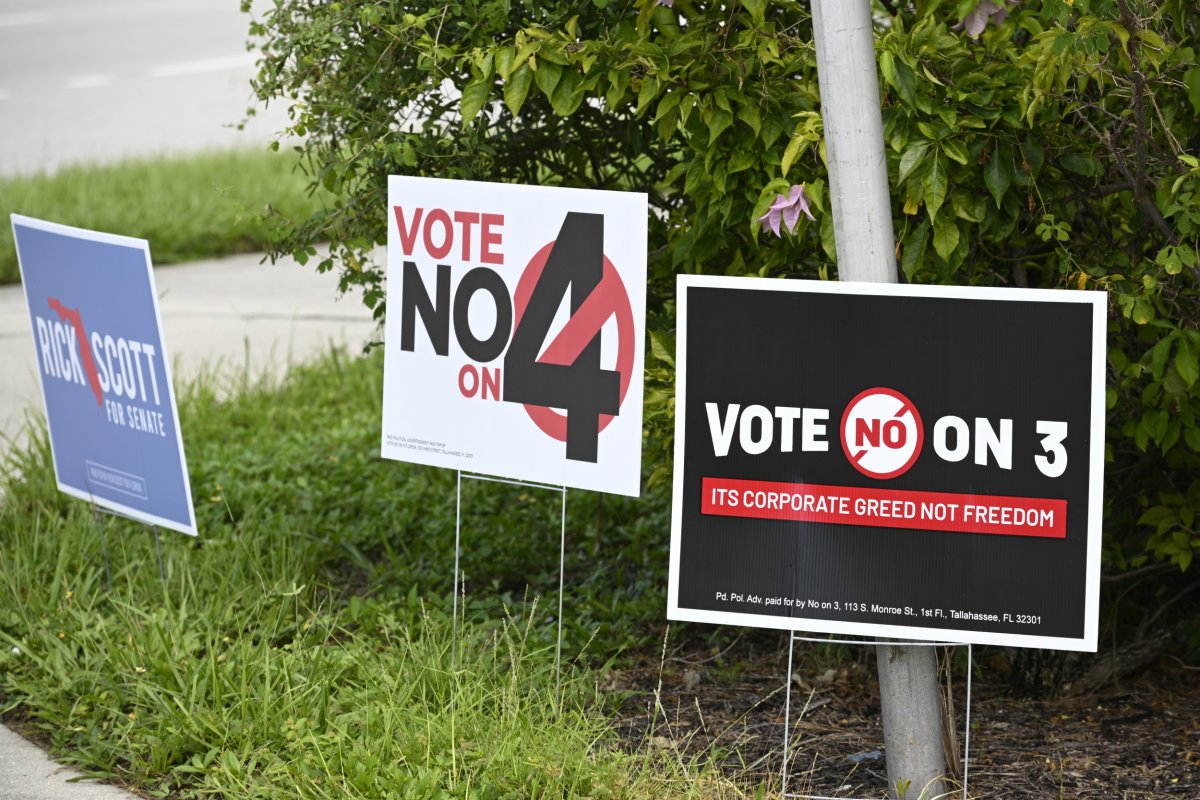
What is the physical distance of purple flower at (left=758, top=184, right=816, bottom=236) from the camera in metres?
3.28

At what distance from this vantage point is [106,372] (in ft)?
14.0

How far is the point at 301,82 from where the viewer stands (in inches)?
164

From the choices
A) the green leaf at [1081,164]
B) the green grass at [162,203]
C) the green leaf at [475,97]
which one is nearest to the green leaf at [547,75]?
the green leaf at [475,97]

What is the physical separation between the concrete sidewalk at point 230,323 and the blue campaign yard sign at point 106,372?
4.83ft

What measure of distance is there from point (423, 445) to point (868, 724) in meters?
1.35

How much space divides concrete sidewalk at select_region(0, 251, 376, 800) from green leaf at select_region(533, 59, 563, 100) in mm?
3274

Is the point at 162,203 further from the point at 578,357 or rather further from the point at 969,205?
the point at 969,205

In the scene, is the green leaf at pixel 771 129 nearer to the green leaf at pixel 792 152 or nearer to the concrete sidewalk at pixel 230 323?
the green leaf at pixel 792 152

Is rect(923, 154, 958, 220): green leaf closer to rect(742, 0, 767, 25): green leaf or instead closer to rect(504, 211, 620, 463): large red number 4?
rect(742, 0, 767, 25): green leaf

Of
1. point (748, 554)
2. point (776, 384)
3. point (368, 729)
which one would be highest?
point (776, 384)

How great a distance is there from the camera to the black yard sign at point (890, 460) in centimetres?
310

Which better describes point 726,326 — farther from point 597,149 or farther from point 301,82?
point 301,82


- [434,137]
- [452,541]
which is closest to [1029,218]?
[434,137]

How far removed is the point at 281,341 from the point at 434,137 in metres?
3.73
